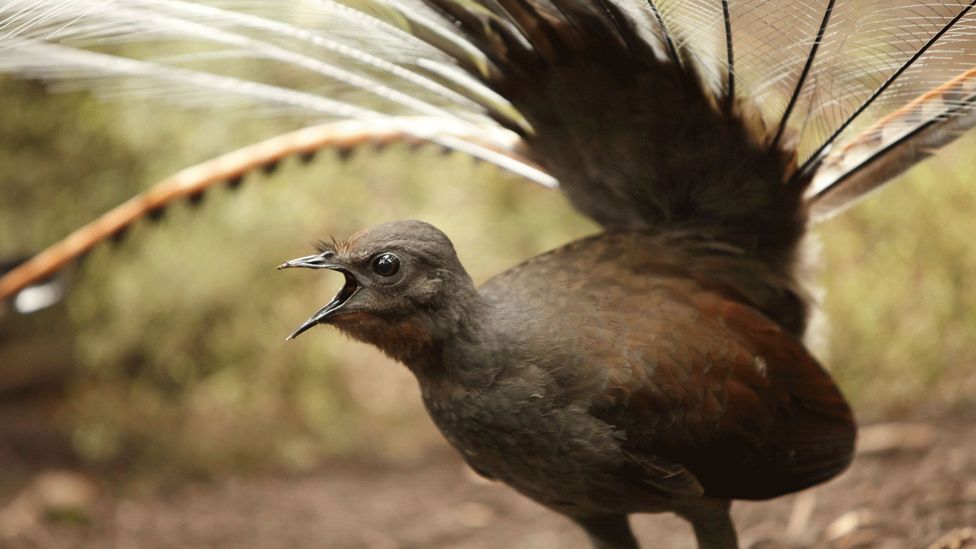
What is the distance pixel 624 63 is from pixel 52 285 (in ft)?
6.53

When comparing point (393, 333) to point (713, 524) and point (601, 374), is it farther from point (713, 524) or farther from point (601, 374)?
point (713, 524)

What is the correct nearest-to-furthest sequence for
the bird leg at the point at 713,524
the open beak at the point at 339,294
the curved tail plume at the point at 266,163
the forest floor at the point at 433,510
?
the open beak at the point at 339,294 → the bird leg at the point at 713,524 → the curved tail plume at the point at 266,163 → the forest floor at the point at 433,510

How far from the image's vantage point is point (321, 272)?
593 cm

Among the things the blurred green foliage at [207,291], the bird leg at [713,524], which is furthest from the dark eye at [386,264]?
the blurred green foliage at [207,291]

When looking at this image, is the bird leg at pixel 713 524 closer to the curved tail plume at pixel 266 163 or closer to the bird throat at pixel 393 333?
the bird throat at pixel 393 333

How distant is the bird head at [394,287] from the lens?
2352 mm

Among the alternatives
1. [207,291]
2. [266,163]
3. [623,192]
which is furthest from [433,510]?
[623,192]

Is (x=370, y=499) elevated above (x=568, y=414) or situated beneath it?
elevated above

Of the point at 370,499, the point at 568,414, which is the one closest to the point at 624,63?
the point at 568,414

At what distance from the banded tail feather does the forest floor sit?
3.90ft

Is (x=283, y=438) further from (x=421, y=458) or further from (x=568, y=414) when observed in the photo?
(x=568, y=414)

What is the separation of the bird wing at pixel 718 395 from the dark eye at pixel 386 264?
1.68ft

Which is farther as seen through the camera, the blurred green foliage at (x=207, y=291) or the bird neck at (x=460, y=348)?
the blurred green foliage at (x=207, y=291)

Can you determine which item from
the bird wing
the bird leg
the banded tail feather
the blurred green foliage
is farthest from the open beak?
the blurred green foliage
